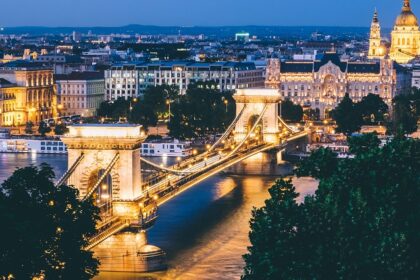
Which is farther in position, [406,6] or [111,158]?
[406,6]

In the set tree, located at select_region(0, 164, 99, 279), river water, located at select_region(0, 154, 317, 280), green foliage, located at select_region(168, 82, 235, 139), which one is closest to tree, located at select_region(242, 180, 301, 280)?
tree, located at select_region(0, 164, 99, 279)

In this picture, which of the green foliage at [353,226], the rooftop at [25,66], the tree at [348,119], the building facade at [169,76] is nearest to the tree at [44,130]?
the rooftop at [25,66]

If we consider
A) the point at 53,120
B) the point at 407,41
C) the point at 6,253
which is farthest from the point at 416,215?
the point at 407,41

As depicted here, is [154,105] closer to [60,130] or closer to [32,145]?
[60,130]

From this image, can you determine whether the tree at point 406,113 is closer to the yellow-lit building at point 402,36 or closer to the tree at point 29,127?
the tree at point 29,127

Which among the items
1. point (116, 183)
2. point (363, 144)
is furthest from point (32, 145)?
point (363, 144)

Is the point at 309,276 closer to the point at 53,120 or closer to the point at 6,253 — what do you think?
Result: the point at 6,253
